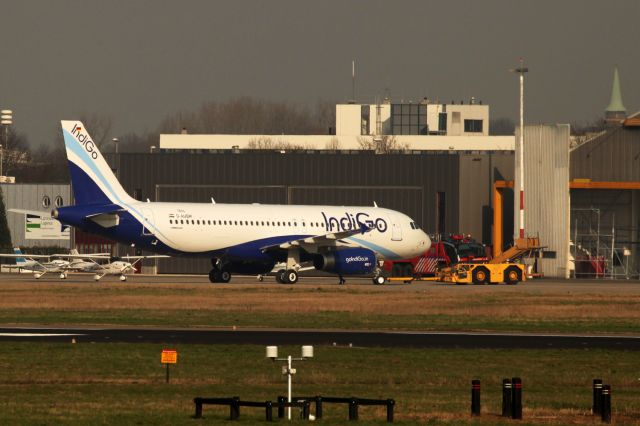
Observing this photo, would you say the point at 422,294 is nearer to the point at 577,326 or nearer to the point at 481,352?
the point at 577,326

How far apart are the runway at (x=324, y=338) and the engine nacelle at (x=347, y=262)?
3009 centimetres

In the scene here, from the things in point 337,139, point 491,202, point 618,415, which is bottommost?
point 618,415

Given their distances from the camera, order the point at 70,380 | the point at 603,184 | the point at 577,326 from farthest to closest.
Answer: the point at 603,184, the point at 577,326, the point at 70,380

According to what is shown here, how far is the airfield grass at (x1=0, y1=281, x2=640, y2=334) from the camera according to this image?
4362 centimetres

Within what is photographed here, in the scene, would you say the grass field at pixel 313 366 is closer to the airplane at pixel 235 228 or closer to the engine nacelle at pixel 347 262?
the airplane at pixel 235 228

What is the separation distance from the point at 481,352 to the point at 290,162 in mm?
63924

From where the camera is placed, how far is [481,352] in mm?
33562

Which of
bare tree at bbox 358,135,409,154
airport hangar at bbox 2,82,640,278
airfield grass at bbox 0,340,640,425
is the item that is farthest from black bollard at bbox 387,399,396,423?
bare tree at bbox 358,135,409,154

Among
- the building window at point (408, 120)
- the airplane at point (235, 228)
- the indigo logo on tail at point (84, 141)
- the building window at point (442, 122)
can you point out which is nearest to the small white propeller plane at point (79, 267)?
the airplane at point (235, 228)

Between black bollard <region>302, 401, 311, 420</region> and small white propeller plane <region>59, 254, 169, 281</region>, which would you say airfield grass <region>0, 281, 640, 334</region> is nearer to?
small white propeller plane <region>59, 254, 169, 281</region>

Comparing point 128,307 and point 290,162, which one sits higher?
point 290,162

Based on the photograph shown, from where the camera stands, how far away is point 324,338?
3734 cm

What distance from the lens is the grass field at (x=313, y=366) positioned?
2303 cm

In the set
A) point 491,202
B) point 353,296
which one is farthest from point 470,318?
point 491,202
